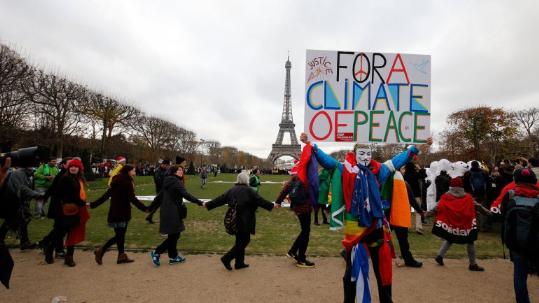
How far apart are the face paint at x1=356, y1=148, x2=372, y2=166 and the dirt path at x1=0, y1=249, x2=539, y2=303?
2.03 meters

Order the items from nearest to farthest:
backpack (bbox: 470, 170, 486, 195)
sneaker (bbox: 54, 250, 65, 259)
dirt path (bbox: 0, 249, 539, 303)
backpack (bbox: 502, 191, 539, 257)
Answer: backpack (bbox: 502, 191, 539, 257)
dirt path (bbox: 0, 249, 539, 303)
sneaker (bbox: 54, 250, 65, 259)
backpack (bbox: 470, 170, 486, 195)

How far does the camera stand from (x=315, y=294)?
4.91 meters

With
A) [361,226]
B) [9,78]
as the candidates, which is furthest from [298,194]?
[9,78]

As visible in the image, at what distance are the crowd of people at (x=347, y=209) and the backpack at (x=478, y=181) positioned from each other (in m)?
0.03

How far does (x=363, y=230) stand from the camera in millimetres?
3934

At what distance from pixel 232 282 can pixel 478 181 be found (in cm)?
811

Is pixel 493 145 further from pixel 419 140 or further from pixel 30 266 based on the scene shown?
pixel 30 266

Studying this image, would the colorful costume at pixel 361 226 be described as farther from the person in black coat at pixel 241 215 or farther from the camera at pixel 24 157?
the camera at pixel 24 157

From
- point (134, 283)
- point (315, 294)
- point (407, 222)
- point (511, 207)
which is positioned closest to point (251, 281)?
point (315, 294)

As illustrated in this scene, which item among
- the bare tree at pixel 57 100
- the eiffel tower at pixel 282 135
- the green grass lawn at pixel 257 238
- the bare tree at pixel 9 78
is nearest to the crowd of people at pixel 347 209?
the green grass lawn at pixel 257 238

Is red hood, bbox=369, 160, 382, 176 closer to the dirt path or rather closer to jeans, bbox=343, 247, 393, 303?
jeans, bbox=343, 247, 393, 303

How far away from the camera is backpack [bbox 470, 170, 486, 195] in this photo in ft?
32.3

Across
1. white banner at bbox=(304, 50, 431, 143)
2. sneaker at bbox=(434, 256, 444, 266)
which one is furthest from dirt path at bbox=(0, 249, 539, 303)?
white banner at bbox=(304, 50, 431, 143)

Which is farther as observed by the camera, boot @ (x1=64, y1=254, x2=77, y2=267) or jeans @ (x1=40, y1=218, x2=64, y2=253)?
jeans @ (x1=40, y1=218, x2=64, y2=253)
